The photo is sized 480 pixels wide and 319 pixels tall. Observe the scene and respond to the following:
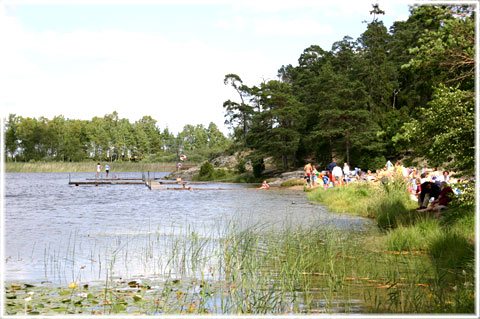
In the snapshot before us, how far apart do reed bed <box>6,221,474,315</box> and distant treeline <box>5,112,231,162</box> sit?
90.2 metres

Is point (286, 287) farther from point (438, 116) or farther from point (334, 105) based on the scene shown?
point (334, 105)

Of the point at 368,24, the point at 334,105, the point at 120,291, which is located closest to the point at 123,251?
the point at 120,291

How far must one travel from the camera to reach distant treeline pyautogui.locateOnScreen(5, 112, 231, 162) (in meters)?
112

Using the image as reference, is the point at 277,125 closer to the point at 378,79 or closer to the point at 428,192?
the point at 378,79

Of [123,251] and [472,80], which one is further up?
[472,80]

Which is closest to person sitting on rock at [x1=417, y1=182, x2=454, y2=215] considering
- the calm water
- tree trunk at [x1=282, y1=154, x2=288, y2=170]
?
the calm water

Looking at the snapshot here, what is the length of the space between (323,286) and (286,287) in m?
0.76

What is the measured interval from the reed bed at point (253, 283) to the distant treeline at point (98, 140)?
90.2m

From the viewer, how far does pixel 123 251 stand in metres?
11.2

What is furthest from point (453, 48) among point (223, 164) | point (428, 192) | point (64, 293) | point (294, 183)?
point (223, 164)

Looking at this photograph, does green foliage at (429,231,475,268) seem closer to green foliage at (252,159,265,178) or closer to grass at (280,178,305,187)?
grass at (280,178,305,187)

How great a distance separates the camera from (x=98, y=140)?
119 m

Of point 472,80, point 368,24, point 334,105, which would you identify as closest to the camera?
point 472,80

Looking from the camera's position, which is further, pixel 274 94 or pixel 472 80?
pixel 274 94
